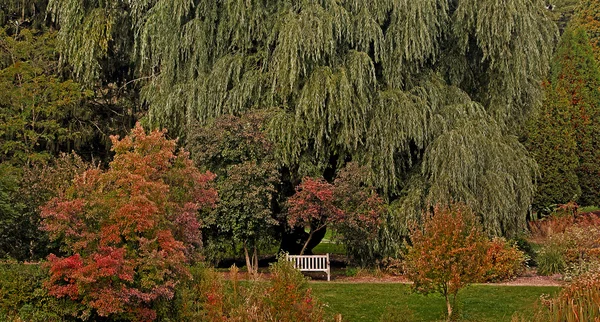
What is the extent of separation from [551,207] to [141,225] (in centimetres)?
2014

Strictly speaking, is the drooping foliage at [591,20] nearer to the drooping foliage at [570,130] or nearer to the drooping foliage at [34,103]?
the drooping foliage at [570,130]

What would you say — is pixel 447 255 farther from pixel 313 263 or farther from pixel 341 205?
pixel 313 263

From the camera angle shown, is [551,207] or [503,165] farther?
[551,207]

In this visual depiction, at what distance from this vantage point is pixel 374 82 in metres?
18.8

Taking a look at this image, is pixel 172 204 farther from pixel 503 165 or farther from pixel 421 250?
pixel 503 165

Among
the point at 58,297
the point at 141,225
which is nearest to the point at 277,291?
the point at 141,225

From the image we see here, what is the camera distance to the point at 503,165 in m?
18.9

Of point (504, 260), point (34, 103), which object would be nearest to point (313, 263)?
point (504, 260)

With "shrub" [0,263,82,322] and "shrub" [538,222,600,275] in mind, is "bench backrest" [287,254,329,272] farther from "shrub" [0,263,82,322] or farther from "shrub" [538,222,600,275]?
"shrub" [0,263,82,322]

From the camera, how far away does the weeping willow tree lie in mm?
18219

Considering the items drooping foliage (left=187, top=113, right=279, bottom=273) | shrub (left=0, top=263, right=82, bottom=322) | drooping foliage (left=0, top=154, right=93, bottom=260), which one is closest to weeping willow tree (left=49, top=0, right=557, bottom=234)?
drooping foliage (left=187, top=113, right=279, bottom=273)

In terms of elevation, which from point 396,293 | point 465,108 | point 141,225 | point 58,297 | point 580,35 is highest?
point 580,35

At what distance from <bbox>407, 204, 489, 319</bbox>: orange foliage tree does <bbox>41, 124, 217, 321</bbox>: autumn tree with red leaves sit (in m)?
3.99

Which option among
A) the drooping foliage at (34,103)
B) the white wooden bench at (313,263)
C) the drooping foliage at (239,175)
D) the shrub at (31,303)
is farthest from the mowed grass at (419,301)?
the drooping foliage at (34,103)
